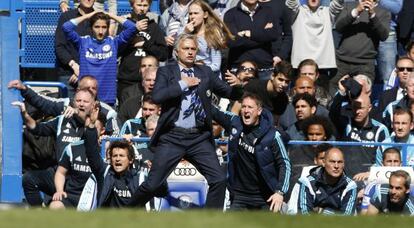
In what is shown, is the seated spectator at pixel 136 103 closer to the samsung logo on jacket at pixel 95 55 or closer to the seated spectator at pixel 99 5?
the samsung logo on jacket at pixel 95 55

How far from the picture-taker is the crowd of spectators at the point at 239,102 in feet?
41.7

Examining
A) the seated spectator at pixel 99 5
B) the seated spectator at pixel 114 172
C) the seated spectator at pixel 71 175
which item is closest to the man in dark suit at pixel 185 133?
the seated spectator at pixel 114 172

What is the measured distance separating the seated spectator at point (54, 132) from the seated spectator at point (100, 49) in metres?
1.29

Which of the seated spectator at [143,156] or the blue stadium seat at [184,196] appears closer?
the blue stadium seat at [184,196]

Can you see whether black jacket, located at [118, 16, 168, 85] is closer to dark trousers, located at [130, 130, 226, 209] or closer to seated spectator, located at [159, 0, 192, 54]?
seated spectator, located at [159, 0, 192, 54]

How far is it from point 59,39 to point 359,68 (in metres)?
3.73

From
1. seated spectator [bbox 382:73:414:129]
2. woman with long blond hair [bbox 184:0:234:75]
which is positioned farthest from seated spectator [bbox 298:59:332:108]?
woman with long blond hair [bbox 184:0:234:75]

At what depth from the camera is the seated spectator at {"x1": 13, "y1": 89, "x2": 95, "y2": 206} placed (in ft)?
45.3

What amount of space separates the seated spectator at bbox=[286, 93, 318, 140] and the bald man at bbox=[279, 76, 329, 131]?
12cm

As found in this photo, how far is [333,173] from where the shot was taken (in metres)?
12.9

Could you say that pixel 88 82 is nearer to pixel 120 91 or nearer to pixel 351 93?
pixel 120 91

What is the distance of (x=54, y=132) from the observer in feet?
46.8

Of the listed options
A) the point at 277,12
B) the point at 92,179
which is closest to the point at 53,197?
the point at 92,179

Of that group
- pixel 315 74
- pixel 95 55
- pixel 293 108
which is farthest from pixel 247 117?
pixel 95 55
